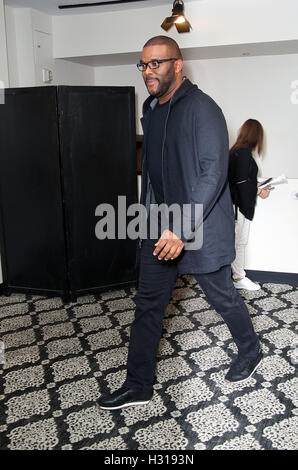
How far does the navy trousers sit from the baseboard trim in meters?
1.81

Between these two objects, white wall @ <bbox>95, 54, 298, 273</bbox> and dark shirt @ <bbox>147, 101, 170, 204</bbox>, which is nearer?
dark shirt @ <bbox>147, 101, 170, 204</bbox>

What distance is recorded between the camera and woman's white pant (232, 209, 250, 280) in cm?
364

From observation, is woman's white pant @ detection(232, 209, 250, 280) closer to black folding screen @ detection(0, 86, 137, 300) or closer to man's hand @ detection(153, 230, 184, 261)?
black folding screen @ detection(0, 86, 137, 300)

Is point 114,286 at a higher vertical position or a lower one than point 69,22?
lower

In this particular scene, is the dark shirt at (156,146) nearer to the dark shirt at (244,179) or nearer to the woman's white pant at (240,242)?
the dark shirt at (244,179)

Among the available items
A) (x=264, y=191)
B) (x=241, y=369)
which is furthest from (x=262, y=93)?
(x=241, y=369)

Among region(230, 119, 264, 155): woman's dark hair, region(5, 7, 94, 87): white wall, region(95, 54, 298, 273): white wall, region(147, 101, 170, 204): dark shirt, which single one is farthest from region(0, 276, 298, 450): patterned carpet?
region(95, 54, 298, 273): white wall

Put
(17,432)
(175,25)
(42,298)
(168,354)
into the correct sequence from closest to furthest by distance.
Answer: (17,432) < (168,354) < (42,298) < (175,25)

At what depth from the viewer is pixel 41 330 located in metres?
2.94

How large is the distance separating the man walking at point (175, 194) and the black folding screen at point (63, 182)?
138cm

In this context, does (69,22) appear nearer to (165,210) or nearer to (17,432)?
(165,210)

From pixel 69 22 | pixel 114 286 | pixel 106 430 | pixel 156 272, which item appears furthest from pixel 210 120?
pixel 69 22

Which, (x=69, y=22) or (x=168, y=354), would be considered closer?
(x=168, y=354)

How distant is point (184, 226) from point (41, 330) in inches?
62.5
